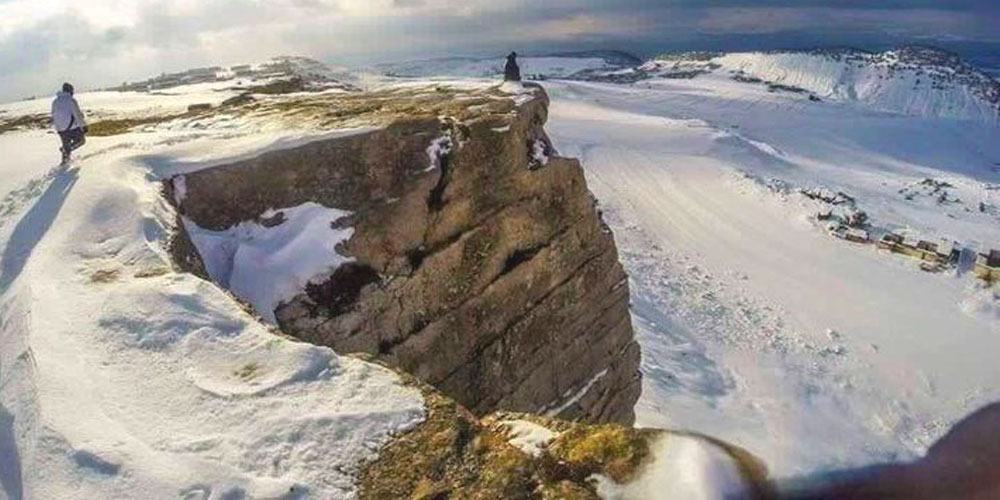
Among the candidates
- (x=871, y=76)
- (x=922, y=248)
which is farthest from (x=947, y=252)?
(x=871, y=76)

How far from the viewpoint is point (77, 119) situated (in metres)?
14.9

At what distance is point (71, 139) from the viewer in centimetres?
1502

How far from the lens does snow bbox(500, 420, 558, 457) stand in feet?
20.5

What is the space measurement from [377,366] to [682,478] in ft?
10.8

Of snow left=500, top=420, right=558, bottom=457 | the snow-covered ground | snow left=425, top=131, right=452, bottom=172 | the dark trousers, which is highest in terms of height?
A: the dark trousers

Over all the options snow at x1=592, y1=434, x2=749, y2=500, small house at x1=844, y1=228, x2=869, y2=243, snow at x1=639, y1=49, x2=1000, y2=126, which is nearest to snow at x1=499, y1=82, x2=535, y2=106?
snow at x1=592, y1=434, x2=749, y2=500

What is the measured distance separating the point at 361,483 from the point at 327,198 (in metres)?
7.52

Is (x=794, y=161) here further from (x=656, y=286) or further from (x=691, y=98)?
(x=691, y=98)

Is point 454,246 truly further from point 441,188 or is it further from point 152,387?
point 152,387

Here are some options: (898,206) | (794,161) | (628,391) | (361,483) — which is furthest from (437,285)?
(794,161)

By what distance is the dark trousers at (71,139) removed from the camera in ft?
47.3

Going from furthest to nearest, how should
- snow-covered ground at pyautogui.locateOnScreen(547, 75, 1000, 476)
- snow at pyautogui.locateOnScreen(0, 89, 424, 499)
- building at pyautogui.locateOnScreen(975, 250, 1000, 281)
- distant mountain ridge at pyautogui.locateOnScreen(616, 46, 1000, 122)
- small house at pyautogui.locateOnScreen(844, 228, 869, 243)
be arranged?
distant mountain ridge at pyautogui.locateOnScreen(616, 46, 1000, 122)
small house at pyautogui.locateOnScreen(844, 228, 869, 243)
building at pyautogui.locateOnScreen(975, 250, 1000, 281)
snow-covered ground at pyautogui.locateOnScreen(547, 75, 1000, 476)
snow at pyautogui.locateOnScreen(0, 89, 424, 499)

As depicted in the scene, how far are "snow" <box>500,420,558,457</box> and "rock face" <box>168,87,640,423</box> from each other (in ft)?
16.5

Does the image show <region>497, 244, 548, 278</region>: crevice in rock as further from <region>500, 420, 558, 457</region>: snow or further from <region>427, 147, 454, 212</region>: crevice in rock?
<region>500, 420, 558, 457</region>: snow
